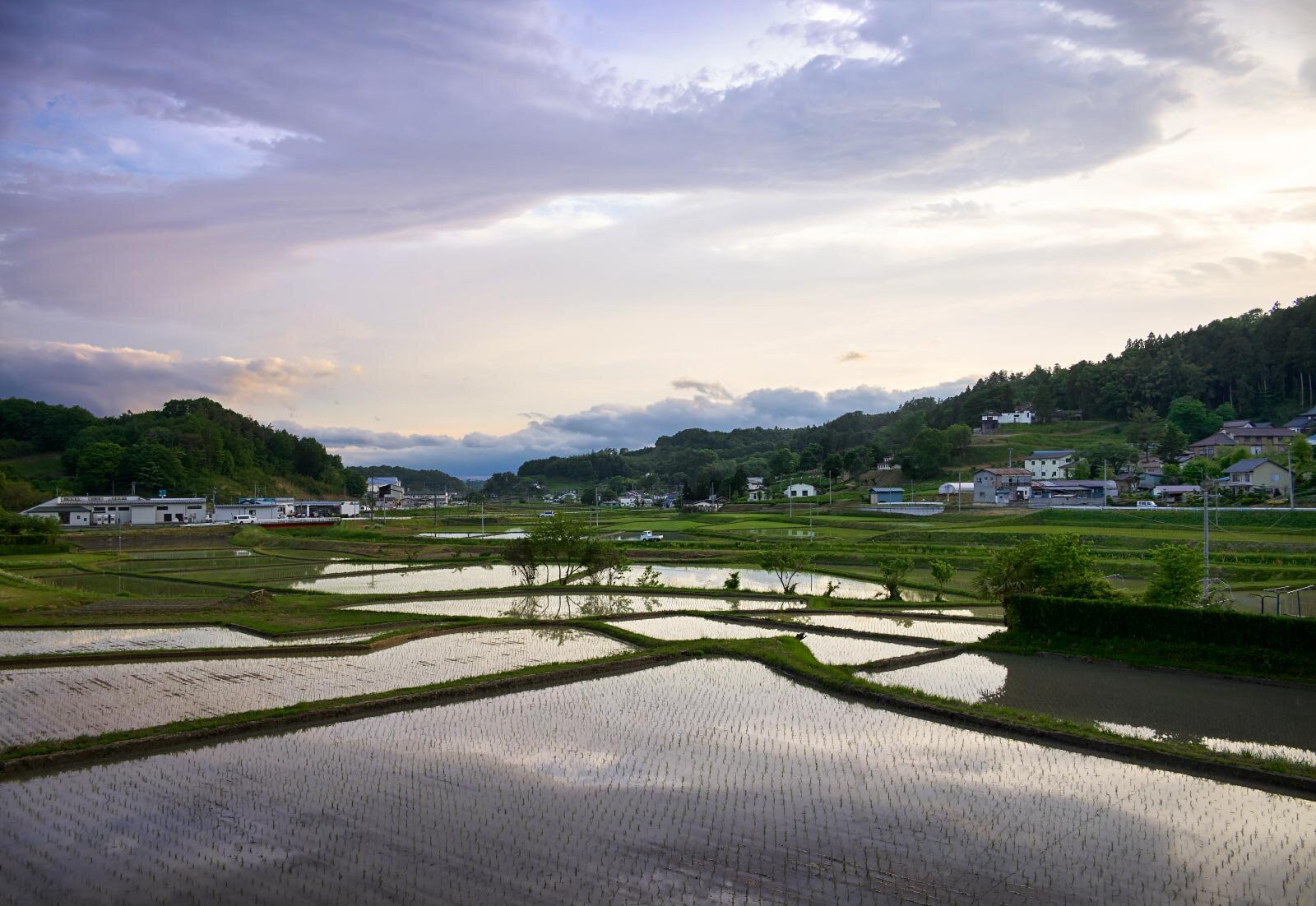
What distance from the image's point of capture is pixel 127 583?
113 feet

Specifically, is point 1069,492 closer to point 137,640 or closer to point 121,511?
point 137,640

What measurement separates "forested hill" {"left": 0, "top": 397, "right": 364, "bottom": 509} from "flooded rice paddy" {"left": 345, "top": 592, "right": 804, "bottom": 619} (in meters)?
65.8

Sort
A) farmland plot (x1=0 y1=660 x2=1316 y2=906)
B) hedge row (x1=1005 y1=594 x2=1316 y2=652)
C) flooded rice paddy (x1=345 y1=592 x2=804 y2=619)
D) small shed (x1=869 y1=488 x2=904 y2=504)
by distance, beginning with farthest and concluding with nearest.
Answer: small shed (x1=869 y1=488 x2=904 y2=504) → flooded rice paddy (x1=345 y1=592 x2=804 y2=619) → hedge row (x1=1005 y1=594 x2=1316 y2=652) → farmland plot (x1=0 y1=660 x2=1316 y2=906)

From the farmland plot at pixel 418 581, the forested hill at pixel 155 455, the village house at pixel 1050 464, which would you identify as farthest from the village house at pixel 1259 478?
the forested hill at pixel 155 455

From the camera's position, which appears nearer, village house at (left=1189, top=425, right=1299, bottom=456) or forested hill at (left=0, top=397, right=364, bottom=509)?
village house at (left=1189, top=425, right=1299, bottom=456)

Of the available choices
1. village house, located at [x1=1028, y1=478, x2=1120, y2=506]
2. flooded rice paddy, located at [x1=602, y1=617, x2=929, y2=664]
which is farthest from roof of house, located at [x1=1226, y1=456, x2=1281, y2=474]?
flooded rice paddy, located at [x1=602, y1=617, x2=929, y2=664]

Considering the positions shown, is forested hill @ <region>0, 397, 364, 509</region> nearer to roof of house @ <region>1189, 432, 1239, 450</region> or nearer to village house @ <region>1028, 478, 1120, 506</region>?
village house @ <region>1028, 478, 1120, 506</region>

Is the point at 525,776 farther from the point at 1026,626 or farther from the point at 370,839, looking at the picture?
the point at 1026,626

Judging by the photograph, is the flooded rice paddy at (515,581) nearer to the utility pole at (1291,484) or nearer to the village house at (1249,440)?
the utility pole at (1291,484)

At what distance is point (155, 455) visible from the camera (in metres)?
94.0

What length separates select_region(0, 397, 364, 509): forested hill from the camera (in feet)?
301

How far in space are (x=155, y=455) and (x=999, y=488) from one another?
299ft

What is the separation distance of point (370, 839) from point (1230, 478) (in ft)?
217

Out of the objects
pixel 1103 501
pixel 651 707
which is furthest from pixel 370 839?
pixel 1103 501
